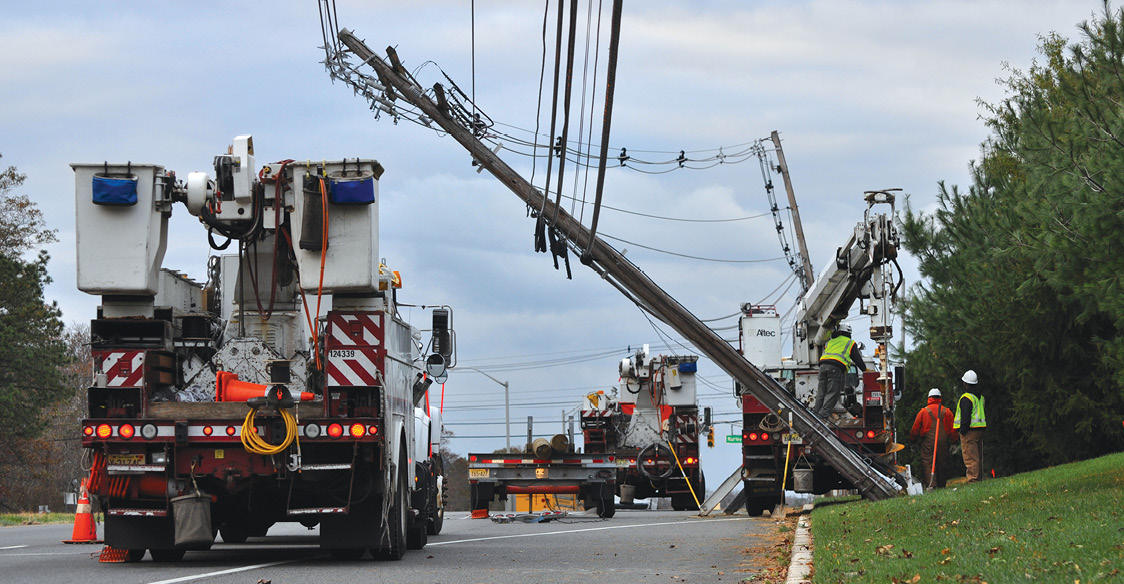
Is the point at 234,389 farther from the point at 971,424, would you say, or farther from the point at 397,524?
the point at 971,424

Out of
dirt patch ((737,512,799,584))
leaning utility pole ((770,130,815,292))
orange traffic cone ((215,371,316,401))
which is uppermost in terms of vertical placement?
leaning utility pole ((770,130,815,292))

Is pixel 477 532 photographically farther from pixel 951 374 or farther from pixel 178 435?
pixel 951 374

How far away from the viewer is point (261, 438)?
11.9 meters

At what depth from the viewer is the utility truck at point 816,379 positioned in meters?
20.5

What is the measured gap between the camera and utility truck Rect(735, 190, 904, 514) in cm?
2053

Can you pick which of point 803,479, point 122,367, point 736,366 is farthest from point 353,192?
point 803,479

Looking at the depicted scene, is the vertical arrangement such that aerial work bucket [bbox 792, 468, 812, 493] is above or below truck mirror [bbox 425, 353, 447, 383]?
below

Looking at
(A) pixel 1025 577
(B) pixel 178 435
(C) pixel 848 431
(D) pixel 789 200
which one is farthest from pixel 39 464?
(A) pixel 1025 577

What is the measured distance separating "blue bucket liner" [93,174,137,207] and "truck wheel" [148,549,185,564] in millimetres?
3062

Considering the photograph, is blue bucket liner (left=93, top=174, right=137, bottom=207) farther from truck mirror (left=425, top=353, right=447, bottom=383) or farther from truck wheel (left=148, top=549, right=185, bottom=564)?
truck mirror (left=425, top=353, right=447, bottom=383)

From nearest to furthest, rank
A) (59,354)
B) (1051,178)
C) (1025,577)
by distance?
(1025,577), (1051,178), (59,354)

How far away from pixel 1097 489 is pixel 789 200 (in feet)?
95.9

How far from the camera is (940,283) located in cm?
2844

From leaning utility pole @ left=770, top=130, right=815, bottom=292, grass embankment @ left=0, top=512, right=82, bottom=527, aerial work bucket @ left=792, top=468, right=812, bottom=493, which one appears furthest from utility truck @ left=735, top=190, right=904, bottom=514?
leaning utility pole @ left=770, top=130, right=815, bottom=292
